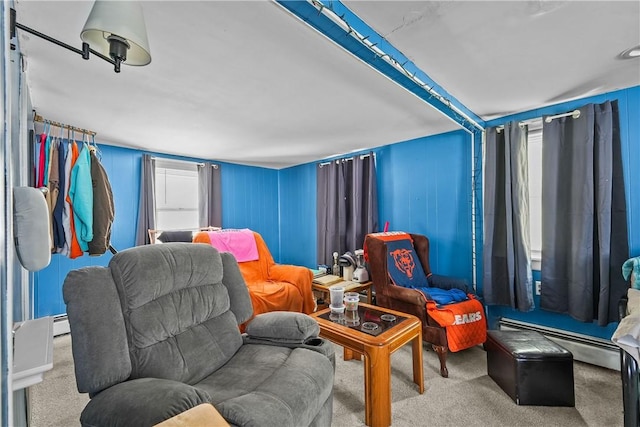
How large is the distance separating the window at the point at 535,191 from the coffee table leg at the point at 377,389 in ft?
6.29

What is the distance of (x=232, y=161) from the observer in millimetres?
4438

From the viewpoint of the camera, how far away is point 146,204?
11.7 ft

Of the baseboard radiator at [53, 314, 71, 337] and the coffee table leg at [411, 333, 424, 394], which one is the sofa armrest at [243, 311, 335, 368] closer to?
the coffee table leg at [411, 333, 424, 394]

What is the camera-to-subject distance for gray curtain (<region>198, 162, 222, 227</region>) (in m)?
4.17

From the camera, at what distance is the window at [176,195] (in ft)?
12.8

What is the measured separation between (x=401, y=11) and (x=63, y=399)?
10.2 ft

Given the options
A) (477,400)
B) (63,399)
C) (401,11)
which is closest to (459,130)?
(401,11)

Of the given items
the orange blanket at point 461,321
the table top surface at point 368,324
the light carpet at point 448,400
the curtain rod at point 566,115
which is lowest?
the light carpet at point 448,400

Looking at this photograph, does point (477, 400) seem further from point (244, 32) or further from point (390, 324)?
point (244, 32)

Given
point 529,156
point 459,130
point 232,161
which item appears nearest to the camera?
point 529,156

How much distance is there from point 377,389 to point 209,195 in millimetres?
3460

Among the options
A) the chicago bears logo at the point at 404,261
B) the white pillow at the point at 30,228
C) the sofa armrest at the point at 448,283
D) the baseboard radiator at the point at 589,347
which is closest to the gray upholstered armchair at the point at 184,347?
the white pillow at the point at 30,228

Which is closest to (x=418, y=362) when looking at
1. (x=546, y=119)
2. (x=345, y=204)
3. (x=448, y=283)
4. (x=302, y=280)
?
(x=448, y=283)

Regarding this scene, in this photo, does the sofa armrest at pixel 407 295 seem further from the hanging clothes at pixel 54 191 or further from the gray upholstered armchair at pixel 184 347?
the hanging clothes at pixel 54 191
